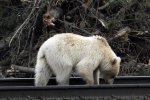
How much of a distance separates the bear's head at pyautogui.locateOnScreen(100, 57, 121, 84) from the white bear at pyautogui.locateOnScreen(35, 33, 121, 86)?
0.03 meters

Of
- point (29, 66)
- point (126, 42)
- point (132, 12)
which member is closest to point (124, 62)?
point (126, 42)

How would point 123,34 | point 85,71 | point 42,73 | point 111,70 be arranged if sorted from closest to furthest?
1. point 85,71
2. point 42,73
3. point 111,70
4. point 123,34

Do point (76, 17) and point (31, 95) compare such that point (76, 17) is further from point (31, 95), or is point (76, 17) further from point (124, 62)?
point (31, 95)

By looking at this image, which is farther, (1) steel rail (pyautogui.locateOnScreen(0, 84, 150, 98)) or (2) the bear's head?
(2) the bear's head

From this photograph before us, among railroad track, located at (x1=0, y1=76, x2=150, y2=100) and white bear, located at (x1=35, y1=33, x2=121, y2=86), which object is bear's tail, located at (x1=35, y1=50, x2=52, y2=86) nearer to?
white bear, located at (x1=35, y1=33, x2=121, y2=86)

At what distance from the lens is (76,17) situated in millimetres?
9344

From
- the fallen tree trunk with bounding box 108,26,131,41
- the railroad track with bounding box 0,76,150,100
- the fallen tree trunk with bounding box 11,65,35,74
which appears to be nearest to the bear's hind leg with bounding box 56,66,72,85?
the railroad track with bounding box 0,76,150,100

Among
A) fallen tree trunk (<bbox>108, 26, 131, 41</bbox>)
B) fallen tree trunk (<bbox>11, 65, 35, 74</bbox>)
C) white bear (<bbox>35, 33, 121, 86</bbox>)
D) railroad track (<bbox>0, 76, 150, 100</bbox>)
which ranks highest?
fallen tree trunk (<bbox>108, 26, 131, 41</bbox>)

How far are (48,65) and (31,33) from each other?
415 centimetres

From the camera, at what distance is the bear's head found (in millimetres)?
6074

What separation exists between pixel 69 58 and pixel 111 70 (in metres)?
1.06

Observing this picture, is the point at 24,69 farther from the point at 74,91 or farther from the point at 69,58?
the point at 74,91

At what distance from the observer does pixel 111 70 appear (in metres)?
6.18

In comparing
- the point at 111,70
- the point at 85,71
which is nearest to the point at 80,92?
the point at 85,71
